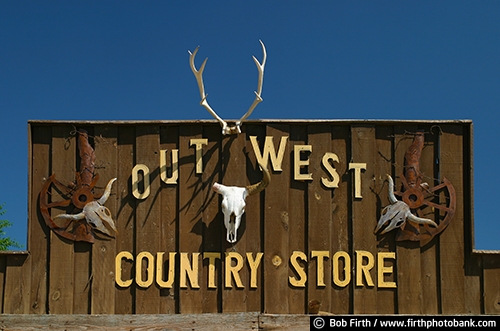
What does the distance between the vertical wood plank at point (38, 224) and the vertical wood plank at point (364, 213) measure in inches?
160

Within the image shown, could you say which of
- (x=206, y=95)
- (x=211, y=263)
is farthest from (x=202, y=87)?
(x=211, y=263)

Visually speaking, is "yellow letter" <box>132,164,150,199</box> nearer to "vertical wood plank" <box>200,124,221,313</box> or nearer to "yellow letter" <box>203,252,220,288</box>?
"vertical wood plank" <box>200,124,221,313</box>

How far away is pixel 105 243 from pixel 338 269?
→ 308 cm

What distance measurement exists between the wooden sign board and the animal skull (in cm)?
10

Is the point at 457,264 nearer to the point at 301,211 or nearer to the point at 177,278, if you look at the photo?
the point at 301,211

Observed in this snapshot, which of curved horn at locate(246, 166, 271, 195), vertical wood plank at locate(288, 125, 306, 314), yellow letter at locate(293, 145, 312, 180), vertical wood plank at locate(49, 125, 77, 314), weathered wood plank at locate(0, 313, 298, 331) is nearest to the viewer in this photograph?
weathered wood plank at locate(0, 313, 298, 331)

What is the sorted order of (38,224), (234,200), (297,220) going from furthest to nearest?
(38,224) < (297,220) < (234,200)

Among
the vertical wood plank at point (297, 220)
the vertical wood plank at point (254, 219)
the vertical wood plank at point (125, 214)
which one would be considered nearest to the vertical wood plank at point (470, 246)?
the vertical wood plank at point (297, 220)

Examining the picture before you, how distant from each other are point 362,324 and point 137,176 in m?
3.50

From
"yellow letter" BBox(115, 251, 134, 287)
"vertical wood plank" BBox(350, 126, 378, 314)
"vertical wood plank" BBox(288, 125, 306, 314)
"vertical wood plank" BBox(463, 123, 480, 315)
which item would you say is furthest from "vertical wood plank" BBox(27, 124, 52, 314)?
"vertical wood plank" BBox(463, 123, 480, 315)

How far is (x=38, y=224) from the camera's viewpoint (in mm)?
10172

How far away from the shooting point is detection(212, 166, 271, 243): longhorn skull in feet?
32.3

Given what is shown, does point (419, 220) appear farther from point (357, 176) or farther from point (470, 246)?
point (357, 176)

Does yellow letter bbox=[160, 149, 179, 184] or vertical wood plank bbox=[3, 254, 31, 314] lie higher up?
yellow letter bbox=[160, 149, 179, 184]
